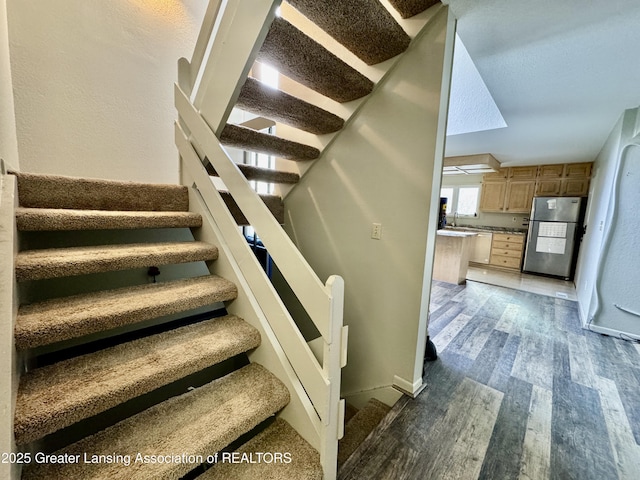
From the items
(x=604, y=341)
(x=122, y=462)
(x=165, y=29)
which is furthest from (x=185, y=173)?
(x=604, y=341)

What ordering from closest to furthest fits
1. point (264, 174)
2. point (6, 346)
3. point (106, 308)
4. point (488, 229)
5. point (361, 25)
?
point (6, 346), point (106, 308), point (361, 25), point (264, 174), point (488, 229)

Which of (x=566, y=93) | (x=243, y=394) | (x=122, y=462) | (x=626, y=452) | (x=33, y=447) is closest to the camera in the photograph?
(x=122, y=462)

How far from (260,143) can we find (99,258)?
116 cm

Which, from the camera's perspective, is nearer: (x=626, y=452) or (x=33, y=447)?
(x=33, y=447)

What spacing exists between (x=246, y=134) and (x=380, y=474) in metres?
2.05

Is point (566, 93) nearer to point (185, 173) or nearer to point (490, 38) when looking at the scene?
point (490, 38)

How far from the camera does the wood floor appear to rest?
1252 mm

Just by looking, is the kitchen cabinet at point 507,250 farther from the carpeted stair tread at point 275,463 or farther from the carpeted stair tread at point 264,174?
the carpeted stair tread at point 275,463

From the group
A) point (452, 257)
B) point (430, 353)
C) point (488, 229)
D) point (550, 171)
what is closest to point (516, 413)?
point (430, 353)

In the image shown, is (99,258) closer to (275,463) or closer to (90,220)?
(90,220)

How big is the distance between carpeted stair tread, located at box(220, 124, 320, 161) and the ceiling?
1.23 meters

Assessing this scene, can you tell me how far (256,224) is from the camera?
1260mm

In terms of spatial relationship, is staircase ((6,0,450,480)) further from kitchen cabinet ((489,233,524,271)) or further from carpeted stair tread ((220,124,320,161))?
kitchen cabinet ((489,233,524,271))

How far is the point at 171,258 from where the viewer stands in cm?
138
